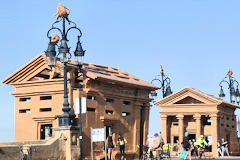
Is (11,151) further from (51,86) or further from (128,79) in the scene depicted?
(128,79)

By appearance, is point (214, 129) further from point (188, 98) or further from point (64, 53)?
point (64, 53)

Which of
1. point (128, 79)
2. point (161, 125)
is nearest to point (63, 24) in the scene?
point (128, 79)

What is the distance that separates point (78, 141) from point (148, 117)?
32.3 ft

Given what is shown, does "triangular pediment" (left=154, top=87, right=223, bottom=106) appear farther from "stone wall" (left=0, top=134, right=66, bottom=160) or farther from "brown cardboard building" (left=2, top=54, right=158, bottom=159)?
"stone wall" (left=0, top=134, right=66, bottom=160)

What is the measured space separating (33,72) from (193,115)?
1826 centimetres

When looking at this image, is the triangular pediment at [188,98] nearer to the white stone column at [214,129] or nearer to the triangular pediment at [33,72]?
the white stone column at [214,129]

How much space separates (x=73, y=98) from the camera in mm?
→ 29250

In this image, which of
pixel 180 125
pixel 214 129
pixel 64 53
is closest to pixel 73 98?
pixel 64 53

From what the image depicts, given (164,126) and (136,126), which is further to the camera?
(164,126)

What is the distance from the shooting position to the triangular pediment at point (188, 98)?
44.1 m

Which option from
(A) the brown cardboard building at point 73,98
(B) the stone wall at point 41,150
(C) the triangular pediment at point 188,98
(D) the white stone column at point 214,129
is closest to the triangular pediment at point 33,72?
(A) the brown cardboard building at point 73,98

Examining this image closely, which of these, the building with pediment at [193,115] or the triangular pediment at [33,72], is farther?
the building with pediment at [193,115]

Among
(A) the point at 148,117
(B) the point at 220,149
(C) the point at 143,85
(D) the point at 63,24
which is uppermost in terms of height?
(D) the point at 63,24

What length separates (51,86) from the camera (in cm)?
3041
